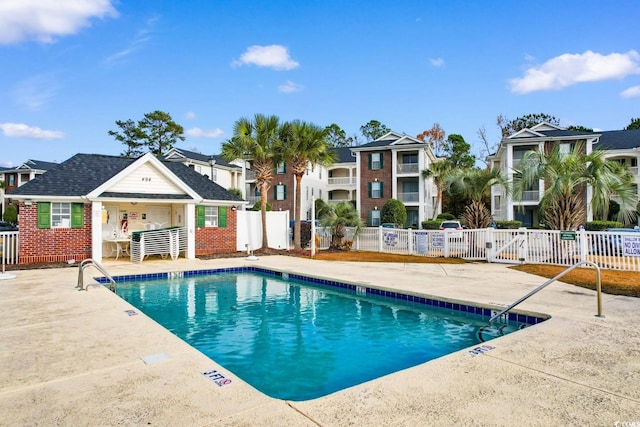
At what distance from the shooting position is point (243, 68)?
24250mm

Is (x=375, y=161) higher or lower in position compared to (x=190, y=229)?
higher

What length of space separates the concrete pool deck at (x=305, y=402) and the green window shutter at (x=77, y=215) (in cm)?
948

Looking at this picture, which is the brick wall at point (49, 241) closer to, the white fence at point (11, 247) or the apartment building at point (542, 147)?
the white fence at point (11, 247)

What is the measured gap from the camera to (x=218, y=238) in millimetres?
19047

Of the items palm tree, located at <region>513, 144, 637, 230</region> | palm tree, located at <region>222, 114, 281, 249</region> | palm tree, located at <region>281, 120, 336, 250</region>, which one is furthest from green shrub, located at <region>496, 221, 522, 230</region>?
palm tree, located at <region>222, 114, 281, 249</region>

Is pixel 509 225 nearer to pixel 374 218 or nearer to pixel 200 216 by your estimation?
pixel 374 218

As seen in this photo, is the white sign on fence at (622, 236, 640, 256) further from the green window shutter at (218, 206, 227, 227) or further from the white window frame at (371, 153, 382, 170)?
the white window frame at (371, 153, 382, 170)

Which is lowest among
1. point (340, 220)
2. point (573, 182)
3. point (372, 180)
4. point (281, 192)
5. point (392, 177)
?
point (340, 220)

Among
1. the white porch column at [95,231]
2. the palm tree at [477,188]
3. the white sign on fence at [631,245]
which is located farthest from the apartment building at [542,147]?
the white porch column at [95,231]

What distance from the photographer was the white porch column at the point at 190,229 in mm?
17531

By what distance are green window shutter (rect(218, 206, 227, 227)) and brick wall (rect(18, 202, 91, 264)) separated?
5.52 m

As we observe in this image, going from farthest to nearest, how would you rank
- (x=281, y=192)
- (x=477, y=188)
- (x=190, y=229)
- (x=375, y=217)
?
(x=281, y=192), (x=375, y=217), (x=477, y=188), (x=190, y=229)

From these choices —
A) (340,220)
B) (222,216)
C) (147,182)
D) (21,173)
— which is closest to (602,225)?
(340,220)

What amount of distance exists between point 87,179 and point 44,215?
2498mm
